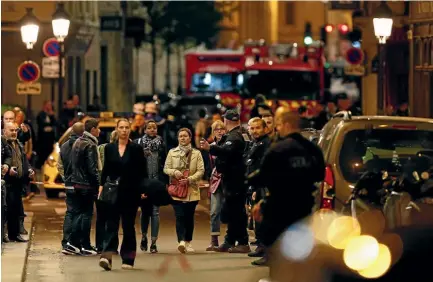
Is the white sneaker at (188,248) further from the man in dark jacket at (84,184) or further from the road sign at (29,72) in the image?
the road sign at (29,72)

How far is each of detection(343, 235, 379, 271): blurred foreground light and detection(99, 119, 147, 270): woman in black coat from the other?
19.1 feet

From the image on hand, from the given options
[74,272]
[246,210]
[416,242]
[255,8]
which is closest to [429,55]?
[246,210]

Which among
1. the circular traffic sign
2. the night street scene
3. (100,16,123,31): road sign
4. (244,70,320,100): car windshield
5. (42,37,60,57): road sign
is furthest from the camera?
(244,70,320,100): car windshield

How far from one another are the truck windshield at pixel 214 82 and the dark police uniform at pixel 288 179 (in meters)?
33.2

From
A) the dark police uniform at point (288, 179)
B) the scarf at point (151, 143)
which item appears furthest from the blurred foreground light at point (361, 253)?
the scarf at point (151, 143)

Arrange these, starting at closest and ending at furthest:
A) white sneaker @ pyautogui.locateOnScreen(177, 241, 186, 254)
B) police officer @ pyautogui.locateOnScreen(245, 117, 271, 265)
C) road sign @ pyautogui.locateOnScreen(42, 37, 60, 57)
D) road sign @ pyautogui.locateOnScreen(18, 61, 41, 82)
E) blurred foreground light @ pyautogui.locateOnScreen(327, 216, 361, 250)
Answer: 1. blurred foreground light @ pyautogui.locateOnScreen(327, 216, 361, 250)
2. police officer @ pyautogui.locateOnScreen(245, 117, 271, 265)
3. white sneaker @ pyautogui.locateOnScreen(177, 241, 186, 254)
4. road sign @ pyautogui.locateOnScreen(18, 61, 41, 82)
5. road sign @ pyautogui.locateOnScreen(42, 37, 60, 57)

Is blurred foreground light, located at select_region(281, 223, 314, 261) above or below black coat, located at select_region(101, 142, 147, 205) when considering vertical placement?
below

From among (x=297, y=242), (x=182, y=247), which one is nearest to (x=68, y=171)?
(x=182, y=247)

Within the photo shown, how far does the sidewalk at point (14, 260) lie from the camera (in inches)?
664

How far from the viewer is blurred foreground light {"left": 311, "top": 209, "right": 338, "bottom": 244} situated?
13308 mm

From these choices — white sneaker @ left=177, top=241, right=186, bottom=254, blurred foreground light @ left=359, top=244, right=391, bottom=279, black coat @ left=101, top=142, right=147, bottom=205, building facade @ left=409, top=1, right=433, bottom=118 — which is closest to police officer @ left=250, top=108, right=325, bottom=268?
blurred foreground light @ left=359, top=244, right=391, bottom=279

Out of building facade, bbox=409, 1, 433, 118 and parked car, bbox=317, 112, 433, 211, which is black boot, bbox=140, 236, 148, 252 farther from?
building facade, bbox=409, 1, 433, 118

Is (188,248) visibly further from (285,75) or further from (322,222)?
(285,75)

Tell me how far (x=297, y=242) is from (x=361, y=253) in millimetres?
1931
